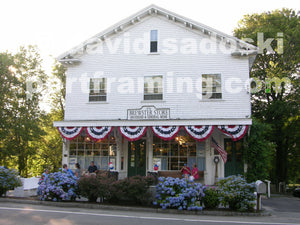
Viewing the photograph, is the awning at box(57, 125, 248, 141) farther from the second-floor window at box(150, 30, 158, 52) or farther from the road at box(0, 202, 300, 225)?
the road at box(0, 202, 300, 225)

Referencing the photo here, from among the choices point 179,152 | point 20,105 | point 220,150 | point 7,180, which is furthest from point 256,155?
point 20,105

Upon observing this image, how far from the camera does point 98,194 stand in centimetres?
1224

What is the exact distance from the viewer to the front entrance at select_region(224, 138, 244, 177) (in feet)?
56.4

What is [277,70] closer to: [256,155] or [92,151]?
[256,155]

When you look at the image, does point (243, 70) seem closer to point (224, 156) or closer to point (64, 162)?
point (224, 156)

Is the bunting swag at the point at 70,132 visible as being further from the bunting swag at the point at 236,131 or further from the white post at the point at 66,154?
the bunting swag at the point at 236,131

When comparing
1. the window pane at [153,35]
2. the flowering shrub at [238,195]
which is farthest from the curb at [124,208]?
the window pane at [153,35]

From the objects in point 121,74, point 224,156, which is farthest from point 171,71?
point 224,156

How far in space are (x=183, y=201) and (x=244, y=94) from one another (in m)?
8.51

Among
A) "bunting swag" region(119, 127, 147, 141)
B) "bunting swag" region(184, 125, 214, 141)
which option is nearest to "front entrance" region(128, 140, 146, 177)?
"bunting swag" region(119, 127, 147, 141)

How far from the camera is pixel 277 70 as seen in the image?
27.8 meters

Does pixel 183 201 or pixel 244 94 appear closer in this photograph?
pixel 183 201

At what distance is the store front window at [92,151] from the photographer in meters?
18.6

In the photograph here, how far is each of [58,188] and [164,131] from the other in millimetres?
6358
